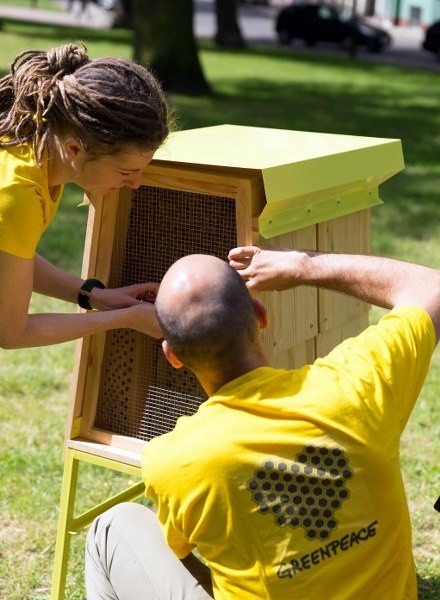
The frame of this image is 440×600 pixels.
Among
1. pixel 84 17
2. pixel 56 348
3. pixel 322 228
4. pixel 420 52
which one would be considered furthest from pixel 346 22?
pixel 322 228

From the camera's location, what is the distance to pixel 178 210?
2.52m

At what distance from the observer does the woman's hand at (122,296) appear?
99.3 inches

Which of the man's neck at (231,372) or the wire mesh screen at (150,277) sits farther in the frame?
the wire mesh screen at (150,277)

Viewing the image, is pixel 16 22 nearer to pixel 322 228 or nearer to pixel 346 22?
pixel 346 22

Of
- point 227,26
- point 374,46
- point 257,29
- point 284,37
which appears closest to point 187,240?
point 227,26

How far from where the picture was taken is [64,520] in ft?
8.83

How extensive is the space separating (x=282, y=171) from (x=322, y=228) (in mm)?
399

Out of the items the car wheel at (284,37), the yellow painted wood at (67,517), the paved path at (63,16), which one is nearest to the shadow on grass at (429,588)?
the yellow painted wood at (67,517)

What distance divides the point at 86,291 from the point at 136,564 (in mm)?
782

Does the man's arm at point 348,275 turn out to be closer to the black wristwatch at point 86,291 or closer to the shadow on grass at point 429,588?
the black wristwatch at point 86,291

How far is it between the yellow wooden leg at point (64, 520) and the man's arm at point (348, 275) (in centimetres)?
80

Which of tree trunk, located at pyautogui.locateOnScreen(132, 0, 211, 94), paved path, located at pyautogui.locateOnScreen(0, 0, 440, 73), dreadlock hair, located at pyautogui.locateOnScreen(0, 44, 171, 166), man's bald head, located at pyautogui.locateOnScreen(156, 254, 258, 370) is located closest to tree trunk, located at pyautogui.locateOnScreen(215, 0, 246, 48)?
paved path, located at pyautogui.locateOnScreen(0, 0, 440, 73)

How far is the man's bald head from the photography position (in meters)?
1.64

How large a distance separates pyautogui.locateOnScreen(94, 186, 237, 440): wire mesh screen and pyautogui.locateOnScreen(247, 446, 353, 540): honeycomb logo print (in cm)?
90
